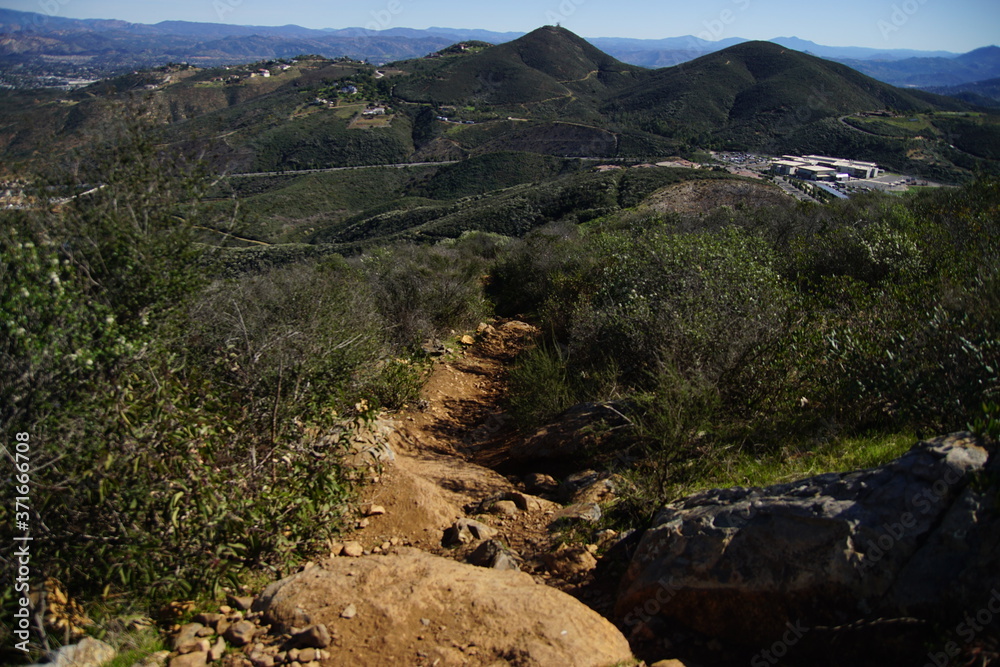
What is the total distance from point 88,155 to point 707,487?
16.6ft

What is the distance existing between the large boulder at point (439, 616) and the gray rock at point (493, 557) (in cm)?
28

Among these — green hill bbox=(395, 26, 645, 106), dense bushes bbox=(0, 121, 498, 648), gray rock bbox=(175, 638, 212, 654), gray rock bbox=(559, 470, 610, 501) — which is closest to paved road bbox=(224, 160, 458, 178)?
green hill bbox=(395, 26, 645, 106)

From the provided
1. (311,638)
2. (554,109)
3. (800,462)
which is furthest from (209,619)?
(554,109)

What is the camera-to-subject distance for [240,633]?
299 centimetres

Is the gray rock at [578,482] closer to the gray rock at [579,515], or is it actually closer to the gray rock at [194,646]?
the gray rock at [579,515]

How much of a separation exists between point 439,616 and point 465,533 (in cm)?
122

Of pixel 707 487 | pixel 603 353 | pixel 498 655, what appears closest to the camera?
pixel 498 655

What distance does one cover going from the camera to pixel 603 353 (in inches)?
282

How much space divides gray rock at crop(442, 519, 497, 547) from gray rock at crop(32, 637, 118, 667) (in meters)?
2.15

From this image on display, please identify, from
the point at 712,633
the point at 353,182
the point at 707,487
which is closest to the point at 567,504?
the point at 707,487

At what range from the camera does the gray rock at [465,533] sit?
4.30 meters

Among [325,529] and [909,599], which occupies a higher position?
[909,599]

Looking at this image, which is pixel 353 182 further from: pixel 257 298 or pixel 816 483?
pixel 816 483

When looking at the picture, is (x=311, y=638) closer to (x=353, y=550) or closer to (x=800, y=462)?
(x=353, y=550)
